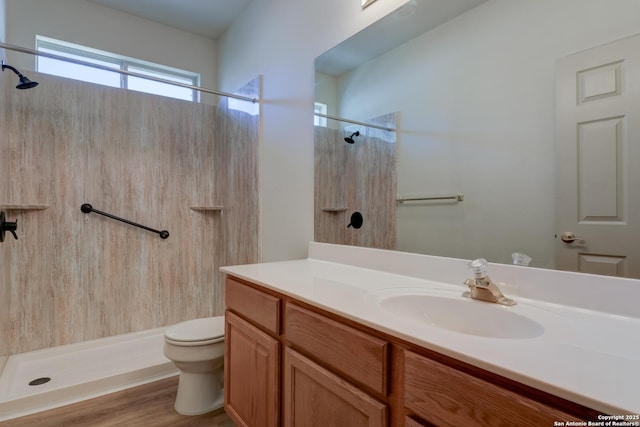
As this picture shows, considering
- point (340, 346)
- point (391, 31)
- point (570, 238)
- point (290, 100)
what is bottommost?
point (340, 346)

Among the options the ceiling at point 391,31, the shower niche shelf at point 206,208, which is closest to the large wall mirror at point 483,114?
the ceiling at point 391,31

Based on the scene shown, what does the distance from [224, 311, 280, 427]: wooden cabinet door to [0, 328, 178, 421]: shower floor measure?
0.95 meters

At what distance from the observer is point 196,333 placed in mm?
1812

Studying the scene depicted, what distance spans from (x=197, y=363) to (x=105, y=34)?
275 centimetres

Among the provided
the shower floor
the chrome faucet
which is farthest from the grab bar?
the chrome faucet

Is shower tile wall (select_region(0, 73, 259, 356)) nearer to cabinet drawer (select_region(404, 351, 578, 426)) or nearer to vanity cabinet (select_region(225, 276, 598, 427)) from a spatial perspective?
vanity cabinet (select_region(225, 276, 598, 427))

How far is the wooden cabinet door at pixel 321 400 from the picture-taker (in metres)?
0.83

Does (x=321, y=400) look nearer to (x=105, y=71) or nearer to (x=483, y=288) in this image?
(x=483, y=288)

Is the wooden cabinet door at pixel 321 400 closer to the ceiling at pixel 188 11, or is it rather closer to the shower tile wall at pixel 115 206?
the shower tile wall at pixel 115 206

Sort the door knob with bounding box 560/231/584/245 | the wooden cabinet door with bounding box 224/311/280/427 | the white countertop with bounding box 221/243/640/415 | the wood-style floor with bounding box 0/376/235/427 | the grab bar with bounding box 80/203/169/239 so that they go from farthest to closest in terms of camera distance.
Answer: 1. the grab bar with bounding box 80/203/169/239
2. the wood-style floor with bounding box 0/376/235/427
3. the wooden cabinet door with bounding box 224/311/280/427
4. the door knob with bounding box 560/231/584/245
5. the white countertop with bounding box 221/243/640/415

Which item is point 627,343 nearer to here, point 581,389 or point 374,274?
point 581,389

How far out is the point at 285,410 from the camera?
3.76 feet

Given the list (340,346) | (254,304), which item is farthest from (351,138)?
(340,346)

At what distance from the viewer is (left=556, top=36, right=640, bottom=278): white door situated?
87 centimetres
